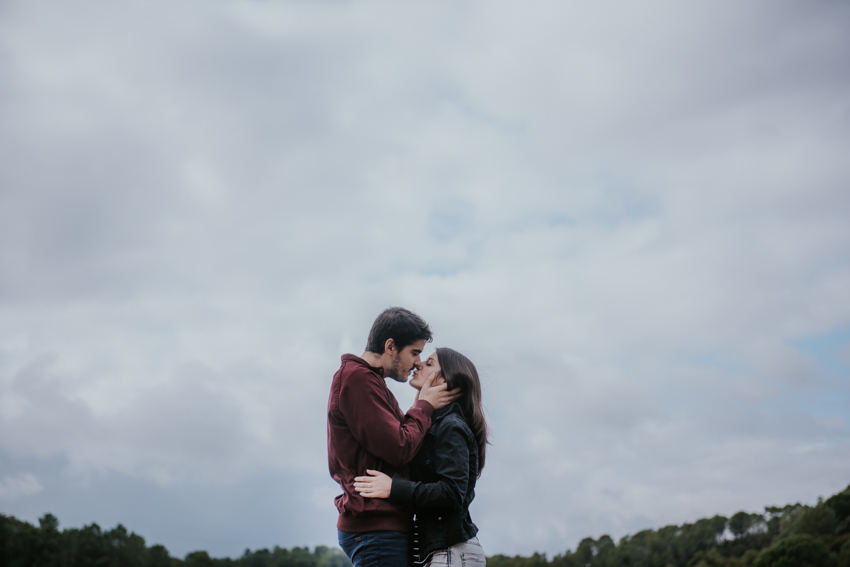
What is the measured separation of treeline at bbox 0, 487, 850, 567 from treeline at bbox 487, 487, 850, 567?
5 centimetres

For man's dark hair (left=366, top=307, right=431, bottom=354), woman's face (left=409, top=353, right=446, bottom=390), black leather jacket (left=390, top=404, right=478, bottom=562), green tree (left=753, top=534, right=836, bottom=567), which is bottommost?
green tree (left=753, top=534, right=836, bottom=567)

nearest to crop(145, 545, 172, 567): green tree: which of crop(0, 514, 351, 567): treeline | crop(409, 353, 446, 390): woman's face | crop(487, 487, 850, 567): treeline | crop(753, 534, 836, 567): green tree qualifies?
crop(0, 514, 351, 567): treeline

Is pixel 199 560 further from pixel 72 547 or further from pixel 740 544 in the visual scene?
pixel 740 544

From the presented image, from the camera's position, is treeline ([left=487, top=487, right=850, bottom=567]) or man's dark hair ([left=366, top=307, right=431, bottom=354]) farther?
treeline ([left=487, top=487, right=850, bottom=567])

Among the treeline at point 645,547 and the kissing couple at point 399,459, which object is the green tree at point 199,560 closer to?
the treeline at point 645,547

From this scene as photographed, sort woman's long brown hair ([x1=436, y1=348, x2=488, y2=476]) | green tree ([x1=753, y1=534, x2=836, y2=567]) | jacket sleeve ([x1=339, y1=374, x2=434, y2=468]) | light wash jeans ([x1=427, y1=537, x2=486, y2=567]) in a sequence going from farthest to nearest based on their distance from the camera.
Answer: green tree ([x1=753, y1=534, x2=836, y2=567]) < woman's long brown hair ([x1=436, y1=348, x2=488, y2=476]) < light wash jeans ([x1=427, y1=537, x2=486, y2=567]) < jacket sleeve ([x1=339, y1=374, x2=434, y2=468])

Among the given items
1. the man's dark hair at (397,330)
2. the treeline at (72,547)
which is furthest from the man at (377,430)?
the treeline at (72,547)

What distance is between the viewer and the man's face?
604cm

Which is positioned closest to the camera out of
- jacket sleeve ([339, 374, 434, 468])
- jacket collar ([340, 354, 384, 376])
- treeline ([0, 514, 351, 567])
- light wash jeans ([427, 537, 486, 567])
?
jacket sleeve ([339, 374, 434, 468])

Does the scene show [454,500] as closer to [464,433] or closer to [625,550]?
[464,433]

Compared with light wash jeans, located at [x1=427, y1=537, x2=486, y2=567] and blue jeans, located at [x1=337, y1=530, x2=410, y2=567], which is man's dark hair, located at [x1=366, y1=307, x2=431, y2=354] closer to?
blue jeans, located at [x1=337, y1=530, x2=410, y2=567]

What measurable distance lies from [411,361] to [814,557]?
42.7m

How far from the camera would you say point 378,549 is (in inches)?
215

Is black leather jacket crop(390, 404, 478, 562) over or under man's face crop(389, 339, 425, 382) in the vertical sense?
under
